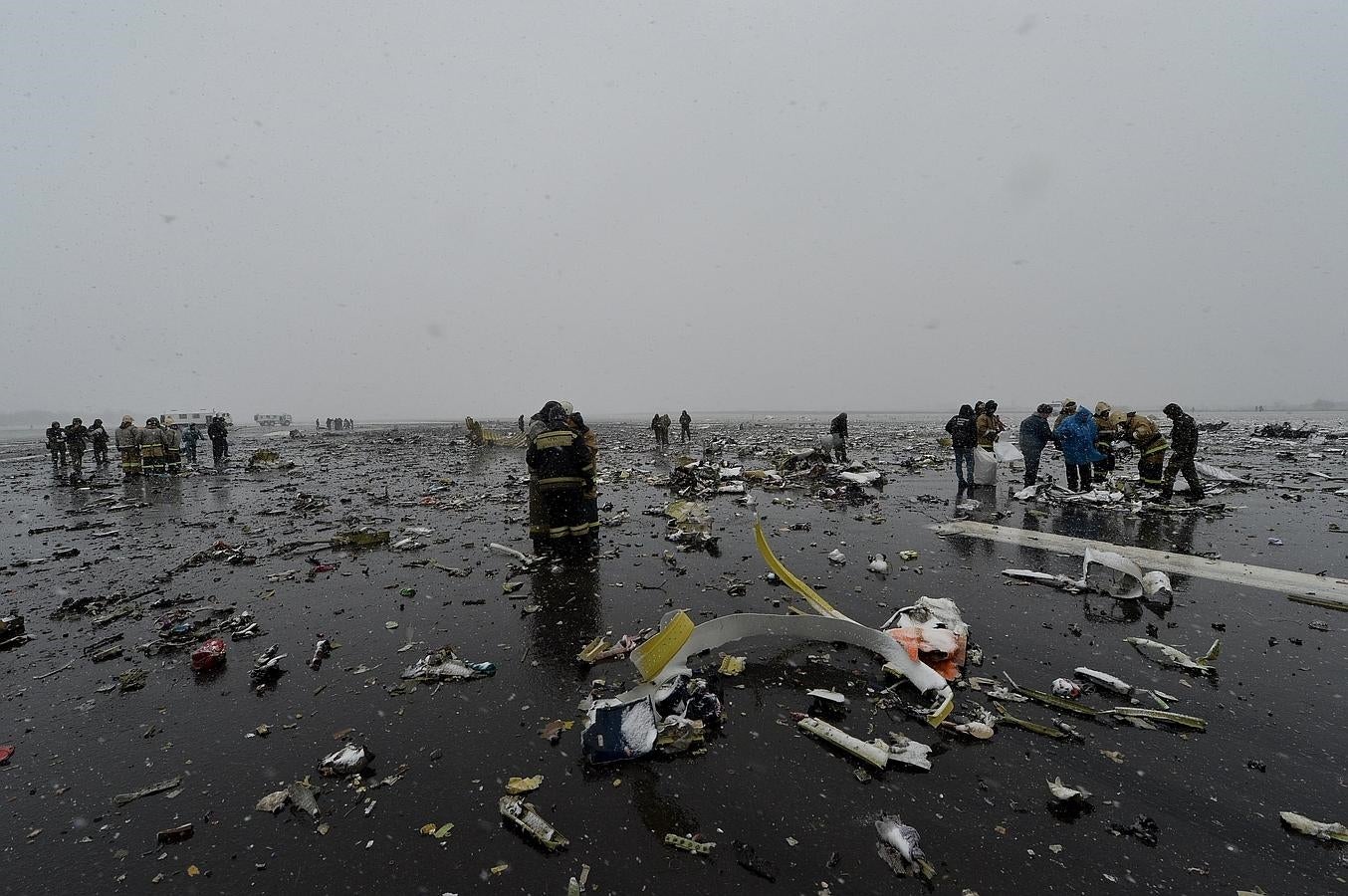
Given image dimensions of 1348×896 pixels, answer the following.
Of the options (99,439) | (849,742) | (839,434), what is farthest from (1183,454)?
(99,439)

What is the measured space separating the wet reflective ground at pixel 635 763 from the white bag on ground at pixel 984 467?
16.0 feet

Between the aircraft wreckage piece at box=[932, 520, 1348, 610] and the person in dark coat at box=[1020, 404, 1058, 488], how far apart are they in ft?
14.9

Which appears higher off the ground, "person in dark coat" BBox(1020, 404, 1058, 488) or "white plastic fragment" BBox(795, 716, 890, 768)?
"person in dark coat" BBox(1020, 404, 1058, 488)

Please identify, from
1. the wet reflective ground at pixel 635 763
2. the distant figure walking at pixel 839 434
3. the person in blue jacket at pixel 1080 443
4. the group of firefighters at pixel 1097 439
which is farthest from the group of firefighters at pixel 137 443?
the person in blue jacket at pixel 1080 443

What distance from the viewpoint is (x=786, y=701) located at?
3285 millimetres

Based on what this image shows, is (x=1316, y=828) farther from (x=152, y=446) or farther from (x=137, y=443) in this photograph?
(x=152, y=446)

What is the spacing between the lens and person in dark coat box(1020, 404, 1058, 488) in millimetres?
10836

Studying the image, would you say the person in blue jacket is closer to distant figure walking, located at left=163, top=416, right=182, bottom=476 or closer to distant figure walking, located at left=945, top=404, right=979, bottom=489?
distant figure walking, located at left=945, top=404, right=979, bottom=489

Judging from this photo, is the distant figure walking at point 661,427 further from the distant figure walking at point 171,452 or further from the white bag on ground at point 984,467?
the distant figure walking at point 171,452

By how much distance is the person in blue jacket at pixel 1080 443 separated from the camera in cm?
A: 1035

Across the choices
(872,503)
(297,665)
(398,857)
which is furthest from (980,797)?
(872,503)

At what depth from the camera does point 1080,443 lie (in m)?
10.4

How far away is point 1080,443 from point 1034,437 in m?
0.80

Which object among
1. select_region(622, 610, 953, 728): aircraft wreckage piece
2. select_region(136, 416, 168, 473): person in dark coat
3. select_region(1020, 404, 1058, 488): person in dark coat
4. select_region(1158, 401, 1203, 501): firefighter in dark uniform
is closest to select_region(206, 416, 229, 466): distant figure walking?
select_region(136, 416, 168, 473): person in dark coat
